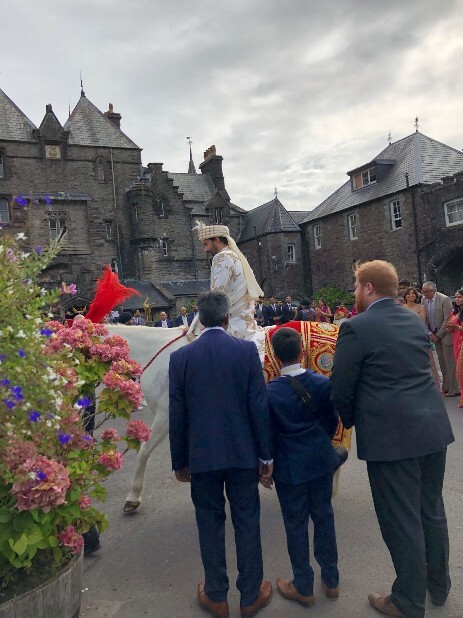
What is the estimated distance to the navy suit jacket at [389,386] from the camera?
9.37 feet

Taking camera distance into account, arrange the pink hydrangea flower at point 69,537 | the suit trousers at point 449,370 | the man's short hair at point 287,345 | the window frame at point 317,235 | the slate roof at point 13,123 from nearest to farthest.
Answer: the pink hydrangea flower at point 69,537 → the man's short hair at point 287,345 → the suit trousers at point 449,370 → the slate roof at point 13,123 → the window frame at point 317,235

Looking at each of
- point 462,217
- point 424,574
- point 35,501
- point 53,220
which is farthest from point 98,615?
point 53,220

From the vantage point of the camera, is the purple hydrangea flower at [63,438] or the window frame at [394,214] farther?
the window frame at [394,214]

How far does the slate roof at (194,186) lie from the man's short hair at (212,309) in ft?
118

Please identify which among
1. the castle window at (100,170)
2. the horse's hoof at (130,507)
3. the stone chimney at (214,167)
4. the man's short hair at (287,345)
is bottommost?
the horse's hoof at (130,507)

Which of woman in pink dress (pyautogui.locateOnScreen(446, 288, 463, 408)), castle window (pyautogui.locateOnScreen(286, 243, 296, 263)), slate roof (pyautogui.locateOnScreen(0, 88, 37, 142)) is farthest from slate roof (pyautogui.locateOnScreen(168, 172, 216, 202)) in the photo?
woman in pink dress (pyautogui.locateOnScreen(446, 288, 463, 408))

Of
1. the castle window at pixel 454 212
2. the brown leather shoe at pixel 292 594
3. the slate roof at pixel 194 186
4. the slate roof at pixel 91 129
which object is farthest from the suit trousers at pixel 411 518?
the slate roof at pixel 194 186

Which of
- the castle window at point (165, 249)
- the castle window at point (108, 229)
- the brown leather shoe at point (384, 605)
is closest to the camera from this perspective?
the brown leather shoe at point (384, 605)

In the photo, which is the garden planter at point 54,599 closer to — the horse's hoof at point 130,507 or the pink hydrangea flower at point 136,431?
the pink hydrangea flower at point 136,431

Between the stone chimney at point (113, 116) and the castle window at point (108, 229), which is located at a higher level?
the stone chimney at point (113, 116)

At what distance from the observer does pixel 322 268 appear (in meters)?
34.2

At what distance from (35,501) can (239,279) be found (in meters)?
2.89

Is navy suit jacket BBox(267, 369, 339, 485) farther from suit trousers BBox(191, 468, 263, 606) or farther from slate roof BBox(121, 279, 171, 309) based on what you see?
slate roof BBox(121, 279, 171, 309)

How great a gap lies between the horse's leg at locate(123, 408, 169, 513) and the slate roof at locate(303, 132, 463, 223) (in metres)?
24.8
